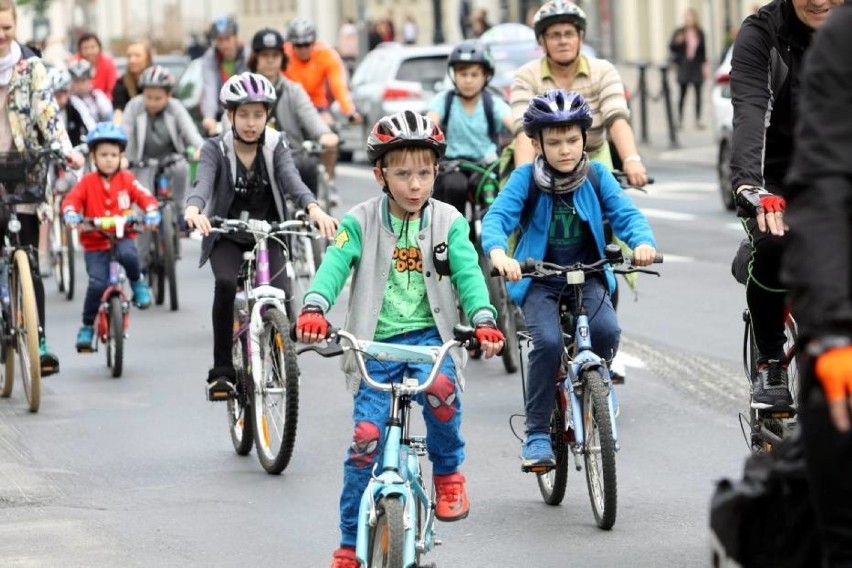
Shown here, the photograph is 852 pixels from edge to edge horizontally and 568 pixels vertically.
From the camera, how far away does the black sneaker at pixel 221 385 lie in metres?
9.43

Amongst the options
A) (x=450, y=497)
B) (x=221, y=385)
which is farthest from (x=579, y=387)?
(x=221, y=385)

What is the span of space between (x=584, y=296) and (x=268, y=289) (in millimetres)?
1747

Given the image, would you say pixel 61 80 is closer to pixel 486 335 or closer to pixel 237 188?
pixel 237 188

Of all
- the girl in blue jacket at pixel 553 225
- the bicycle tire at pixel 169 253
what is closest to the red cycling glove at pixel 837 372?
the girl in blue jacket at pixel 553 225

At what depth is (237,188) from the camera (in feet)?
32.1

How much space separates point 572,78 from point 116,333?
132 inches

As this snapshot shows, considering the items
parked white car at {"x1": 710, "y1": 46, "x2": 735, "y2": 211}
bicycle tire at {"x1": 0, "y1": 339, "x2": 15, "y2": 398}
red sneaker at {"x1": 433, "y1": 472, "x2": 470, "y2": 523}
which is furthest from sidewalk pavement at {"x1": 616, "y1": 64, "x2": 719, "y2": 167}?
red sneaker at {"x1": 433, "y1": 472, "x2": 470, "y2": 523}

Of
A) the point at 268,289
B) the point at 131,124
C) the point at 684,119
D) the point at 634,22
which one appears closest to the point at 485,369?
the point at 268,289

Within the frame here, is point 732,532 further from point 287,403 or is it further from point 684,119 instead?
point 684,119

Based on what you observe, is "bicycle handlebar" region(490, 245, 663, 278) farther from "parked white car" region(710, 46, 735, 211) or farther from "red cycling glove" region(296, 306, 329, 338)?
"parked white car" region(710, 46, 735, 211)

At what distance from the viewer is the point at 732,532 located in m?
4.29

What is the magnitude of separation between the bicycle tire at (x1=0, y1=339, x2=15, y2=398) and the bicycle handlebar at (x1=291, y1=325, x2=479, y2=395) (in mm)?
5180

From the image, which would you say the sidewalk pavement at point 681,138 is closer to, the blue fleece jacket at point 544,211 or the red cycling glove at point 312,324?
A: the blue fleece jacket at point 544,211

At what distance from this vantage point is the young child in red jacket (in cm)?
1288
